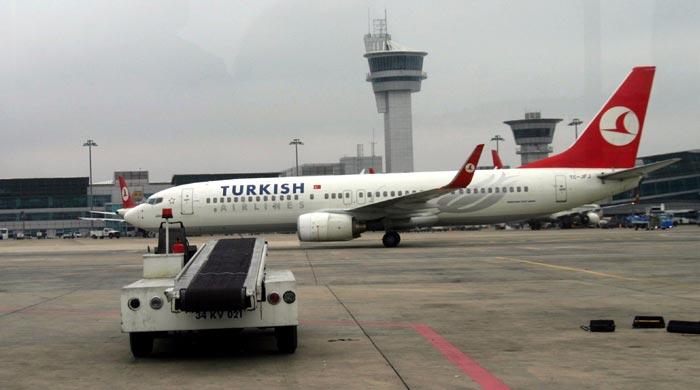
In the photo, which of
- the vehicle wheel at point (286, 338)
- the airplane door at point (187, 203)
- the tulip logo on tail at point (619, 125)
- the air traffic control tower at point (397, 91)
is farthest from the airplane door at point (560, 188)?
the air traffic control tower at point (397, 91)

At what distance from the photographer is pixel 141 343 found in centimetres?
970

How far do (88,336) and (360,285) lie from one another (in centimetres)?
816

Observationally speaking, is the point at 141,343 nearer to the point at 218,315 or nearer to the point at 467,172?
the point at 218,315

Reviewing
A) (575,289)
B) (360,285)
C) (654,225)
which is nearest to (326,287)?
(360,285)

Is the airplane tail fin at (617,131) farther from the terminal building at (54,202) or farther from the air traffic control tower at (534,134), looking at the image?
the air traffic control tower at (534,134)

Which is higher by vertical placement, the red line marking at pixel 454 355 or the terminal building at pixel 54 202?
the terminal building at pixel 54 202

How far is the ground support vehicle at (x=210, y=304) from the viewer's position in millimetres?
8844

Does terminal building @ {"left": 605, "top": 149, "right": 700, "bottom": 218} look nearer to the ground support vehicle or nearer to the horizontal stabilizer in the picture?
the horizontal stabilizer

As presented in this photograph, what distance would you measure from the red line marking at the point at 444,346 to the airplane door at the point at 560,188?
27.1 m

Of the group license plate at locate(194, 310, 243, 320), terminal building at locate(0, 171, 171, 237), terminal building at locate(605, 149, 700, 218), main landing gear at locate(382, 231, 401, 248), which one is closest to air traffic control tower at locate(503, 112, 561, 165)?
terminal building at locate(605, 149, 700, 218)

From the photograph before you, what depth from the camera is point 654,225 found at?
59688 millimetres

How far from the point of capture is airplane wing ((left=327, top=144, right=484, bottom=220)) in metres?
34.5

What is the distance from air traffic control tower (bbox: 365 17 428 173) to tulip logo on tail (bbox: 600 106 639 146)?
12660cm

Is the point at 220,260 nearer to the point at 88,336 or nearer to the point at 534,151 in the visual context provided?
the point at 88,336
